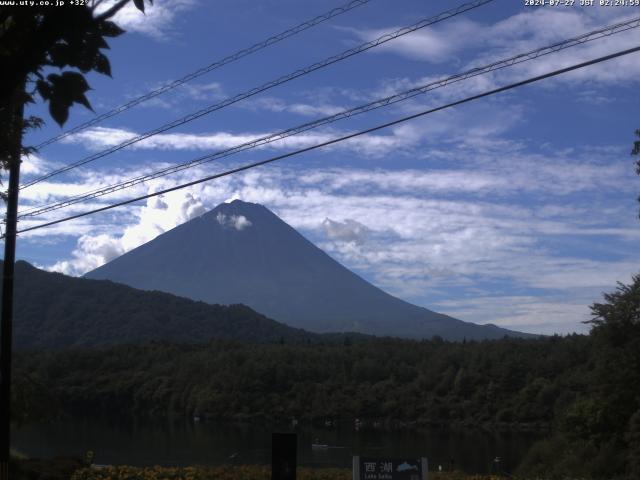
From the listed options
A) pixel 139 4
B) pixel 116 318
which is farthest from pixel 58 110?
pixel 116 318

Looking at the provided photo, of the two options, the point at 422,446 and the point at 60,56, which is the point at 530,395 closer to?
the point at 422,446

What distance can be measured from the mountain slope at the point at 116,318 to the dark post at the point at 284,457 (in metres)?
155

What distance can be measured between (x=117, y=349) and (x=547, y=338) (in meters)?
49.0

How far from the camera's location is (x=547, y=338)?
3381 inches

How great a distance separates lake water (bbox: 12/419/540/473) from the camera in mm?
41281

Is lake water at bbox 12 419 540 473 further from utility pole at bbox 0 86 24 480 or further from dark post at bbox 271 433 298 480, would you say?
dark post at bbox 271 433 298 480

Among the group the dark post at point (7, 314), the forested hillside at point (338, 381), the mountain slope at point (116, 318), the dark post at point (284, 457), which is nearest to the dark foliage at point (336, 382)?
the forested hillside at point (338, 381)

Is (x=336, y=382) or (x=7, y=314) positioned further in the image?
(x=336, y=382)

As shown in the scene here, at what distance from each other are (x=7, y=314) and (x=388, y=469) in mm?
8458

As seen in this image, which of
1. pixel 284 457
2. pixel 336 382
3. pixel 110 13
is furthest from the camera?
pixel 336 382

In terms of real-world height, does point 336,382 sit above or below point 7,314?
below

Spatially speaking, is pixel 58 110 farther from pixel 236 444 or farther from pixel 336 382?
pixel 336 382

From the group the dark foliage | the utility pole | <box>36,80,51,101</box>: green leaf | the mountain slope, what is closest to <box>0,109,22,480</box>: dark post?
the utility pole

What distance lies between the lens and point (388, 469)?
9711mm
